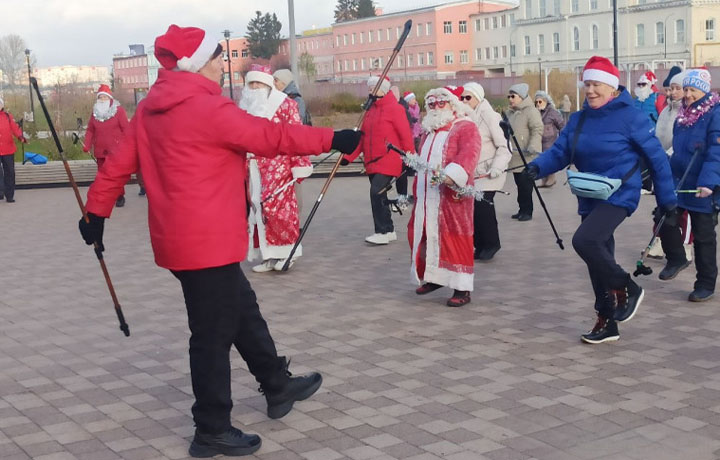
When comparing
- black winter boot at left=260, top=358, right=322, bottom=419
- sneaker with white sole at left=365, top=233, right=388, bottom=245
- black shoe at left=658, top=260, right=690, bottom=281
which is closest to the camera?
black winter boot at left=260, top=358, right=322, bottom=419

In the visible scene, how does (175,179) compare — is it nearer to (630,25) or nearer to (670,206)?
(670,206)

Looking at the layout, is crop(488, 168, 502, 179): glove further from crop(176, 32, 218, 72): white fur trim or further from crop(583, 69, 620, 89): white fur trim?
crop(176, 32, 218, 72): white fur trim

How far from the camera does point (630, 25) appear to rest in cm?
8144

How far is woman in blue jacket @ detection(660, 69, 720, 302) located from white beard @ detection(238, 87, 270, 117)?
Result: 11.4ft

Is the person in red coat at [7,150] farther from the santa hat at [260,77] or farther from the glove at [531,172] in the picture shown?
the glove at [531,172]

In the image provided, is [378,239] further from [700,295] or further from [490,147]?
[700,295]

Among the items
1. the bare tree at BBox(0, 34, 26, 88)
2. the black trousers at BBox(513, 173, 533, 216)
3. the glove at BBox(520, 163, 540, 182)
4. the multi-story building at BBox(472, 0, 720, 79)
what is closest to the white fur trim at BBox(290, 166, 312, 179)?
the glove at BBox(520, 163, 540, 182)

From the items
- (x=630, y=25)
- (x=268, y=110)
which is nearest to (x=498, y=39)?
(x=630, y=25)

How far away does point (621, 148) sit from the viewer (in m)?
6.41

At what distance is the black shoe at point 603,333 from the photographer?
6.61 meters

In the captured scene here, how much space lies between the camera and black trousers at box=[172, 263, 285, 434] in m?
4.75

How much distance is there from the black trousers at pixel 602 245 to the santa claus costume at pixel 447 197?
53.2 inches

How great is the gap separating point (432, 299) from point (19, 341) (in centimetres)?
302

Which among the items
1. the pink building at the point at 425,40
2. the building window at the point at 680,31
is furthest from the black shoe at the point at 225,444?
the pink building at the point at 425,40
